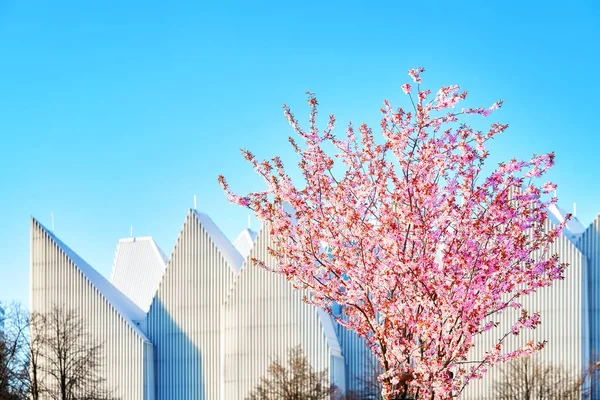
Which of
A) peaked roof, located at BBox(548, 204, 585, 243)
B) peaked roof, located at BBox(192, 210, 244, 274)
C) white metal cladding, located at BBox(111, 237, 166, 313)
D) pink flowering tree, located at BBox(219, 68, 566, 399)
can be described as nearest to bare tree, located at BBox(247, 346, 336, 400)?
peaked roof, located at BBox(192, 210, 244, 274)

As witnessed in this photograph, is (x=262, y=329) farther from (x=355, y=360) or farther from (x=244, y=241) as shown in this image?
(x=244, y=241)

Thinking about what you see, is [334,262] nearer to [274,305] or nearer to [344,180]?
[344,180]

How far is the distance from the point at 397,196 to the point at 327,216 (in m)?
1.31

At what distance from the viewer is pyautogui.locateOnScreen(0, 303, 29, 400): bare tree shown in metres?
47.6

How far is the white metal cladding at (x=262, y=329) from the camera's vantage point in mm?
58062

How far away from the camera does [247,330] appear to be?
59.5 m

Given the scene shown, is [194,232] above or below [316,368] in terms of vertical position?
above

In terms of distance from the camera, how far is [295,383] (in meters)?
55.1

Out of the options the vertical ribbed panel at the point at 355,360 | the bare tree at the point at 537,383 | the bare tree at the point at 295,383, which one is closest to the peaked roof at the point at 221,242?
the vertical ribbed panel at the point at 355,360

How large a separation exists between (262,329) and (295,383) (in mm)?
4903

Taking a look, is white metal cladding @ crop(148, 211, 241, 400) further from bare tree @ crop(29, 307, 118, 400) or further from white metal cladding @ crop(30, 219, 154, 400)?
bare tree @ crop(29, 307, 118, 400)

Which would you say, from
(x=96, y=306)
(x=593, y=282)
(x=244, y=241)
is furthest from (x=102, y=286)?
(x=593, y=282)

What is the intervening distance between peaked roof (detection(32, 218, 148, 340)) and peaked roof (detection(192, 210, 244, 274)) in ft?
20.7

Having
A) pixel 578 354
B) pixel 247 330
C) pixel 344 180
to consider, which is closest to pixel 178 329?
pixel 247 330
